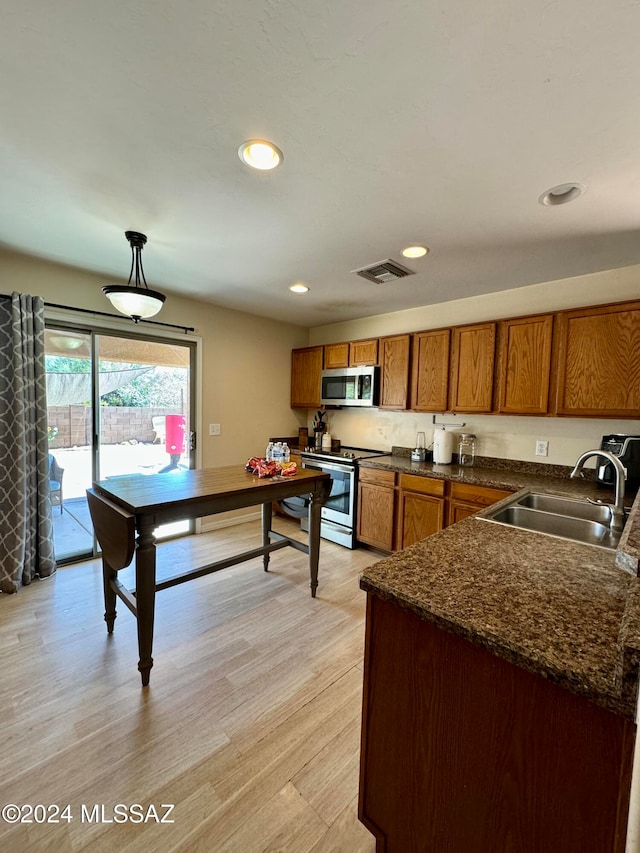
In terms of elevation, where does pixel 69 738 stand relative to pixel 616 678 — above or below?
below

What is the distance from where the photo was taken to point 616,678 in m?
0.66

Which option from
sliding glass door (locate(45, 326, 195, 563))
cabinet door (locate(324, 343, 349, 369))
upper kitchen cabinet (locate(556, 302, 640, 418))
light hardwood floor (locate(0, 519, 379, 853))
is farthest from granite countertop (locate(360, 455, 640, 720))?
cabinet door (locate(324, 343, 349, 369))

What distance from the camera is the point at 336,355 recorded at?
4.19 metres

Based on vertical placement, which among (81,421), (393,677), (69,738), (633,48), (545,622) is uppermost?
(633,48)

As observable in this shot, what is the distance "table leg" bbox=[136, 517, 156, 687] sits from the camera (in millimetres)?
1788

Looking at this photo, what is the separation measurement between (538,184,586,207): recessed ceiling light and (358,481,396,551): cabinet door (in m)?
2.34

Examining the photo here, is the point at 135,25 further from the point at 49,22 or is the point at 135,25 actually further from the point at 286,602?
the point at 286,602

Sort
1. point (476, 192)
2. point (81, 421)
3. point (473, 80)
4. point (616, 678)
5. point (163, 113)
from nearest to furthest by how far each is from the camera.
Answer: point (616, 678)
point (473, 80)
point (163, 113)
point (476, 192)
point (81, 421)

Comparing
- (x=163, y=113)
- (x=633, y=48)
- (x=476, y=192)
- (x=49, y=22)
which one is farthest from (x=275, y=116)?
(x=633, y=48)

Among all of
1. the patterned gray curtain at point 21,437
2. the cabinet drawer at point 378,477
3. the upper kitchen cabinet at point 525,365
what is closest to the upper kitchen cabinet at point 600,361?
the upper kitchen cabinet at point 525,365

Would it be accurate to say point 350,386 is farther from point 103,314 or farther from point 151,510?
point 151,510

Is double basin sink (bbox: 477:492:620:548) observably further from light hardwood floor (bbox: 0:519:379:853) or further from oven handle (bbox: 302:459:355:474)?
oven handle (bbox: 302:459:355:474)

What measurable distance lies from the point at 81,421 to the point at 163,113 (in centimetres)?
262

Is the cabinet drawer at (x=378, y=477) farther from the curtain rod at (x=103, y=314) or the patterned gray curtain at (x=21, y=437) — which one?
the patterned gray curtain at (x=21, y=437)
